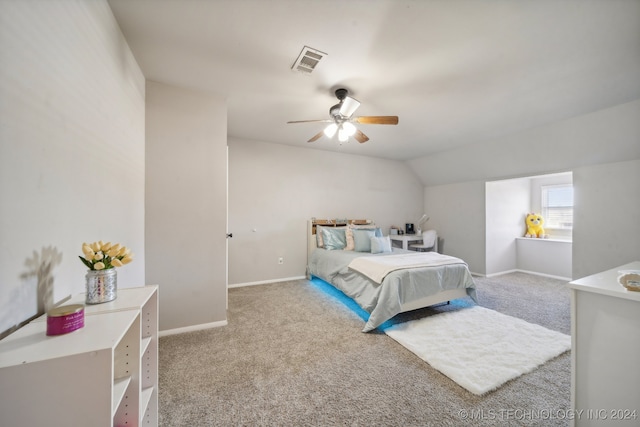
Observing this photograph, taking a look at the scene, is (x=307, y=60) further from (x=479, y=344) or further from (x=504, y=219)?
(x=504, y=219)

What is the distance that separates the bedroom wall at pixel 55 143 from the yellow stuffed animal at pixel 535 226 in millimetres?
6778

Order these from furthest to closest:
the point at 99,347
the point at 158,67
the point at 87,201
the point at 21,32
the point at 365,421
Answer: the point at 158,67
the point at 365,421
the point at 87,201
the point at 21,32
the point at 99,347

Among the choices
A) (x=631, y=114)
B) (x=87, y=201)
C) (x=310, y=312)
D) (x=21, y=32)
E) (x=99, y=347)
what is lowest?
(x=310, y=312)

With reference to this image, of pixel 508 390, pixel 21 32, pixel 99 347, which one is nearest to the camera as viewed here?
pixel 99 347

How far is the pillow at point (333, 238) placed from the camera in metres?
3.97

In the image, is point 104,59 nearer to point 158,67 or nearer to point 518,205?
point 158,67

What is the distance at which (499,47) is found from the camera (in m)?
1.74

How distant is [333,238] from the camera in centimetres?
404

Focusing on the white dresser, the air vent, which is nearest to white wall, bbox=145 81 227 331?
the air vent

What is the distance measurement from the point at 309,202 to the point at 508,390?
11.7ft

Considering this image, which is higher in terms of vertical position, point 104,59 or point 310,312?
point 104,59

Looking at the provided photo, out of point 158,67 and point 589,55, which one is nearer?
point 589,55

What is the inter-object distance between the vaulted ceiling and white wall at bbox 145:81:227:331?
290 millimetres

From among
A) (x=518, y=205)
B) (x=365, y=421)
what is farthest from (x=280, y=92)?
(x=518, y=205)
